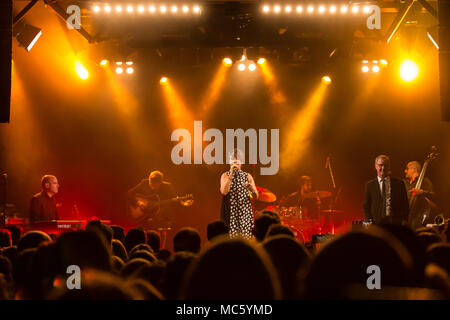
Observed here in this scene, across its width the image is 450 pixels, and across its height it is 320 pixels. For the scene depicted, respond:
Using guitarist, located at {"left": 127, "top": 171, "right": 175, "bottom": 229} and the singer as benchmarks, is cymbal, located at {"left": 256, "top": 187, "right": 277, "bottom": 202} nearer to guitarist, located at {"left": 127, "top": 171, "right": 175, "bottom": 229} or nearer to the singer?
guitarist, located at {"left": 127, "top": 171, "right": 175, "bottom": 229}

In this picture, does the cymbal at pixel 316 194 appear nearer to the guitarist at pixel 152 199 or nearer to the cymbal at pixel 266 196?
the cymbal at pixel 266 196

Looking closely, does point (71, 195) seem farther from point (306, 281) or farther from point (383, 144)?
point (306, 281)

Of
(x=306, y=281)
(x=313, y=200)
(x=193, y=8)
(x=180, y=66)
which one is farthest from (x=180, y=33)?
(x=306, y=281)

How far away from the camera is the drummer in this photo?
32.7 feet

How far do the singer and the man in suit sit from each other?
67.8 inches

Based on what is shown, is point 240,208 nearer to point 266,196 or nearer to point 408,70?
point 266,196

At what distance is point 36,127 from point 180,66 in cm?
385

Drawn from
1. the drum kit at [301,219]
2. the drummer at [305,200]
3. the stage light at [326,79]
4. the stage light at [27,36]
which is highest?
the stage light at [27,36]

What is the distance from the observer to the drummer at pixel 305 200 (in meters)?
9.97

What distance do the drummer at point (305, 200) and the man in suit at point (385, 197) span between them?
11.7 feet

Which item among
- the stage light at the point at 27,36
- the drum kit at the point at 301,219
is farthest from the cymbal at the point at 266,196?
the stage light at the point at 27,36
